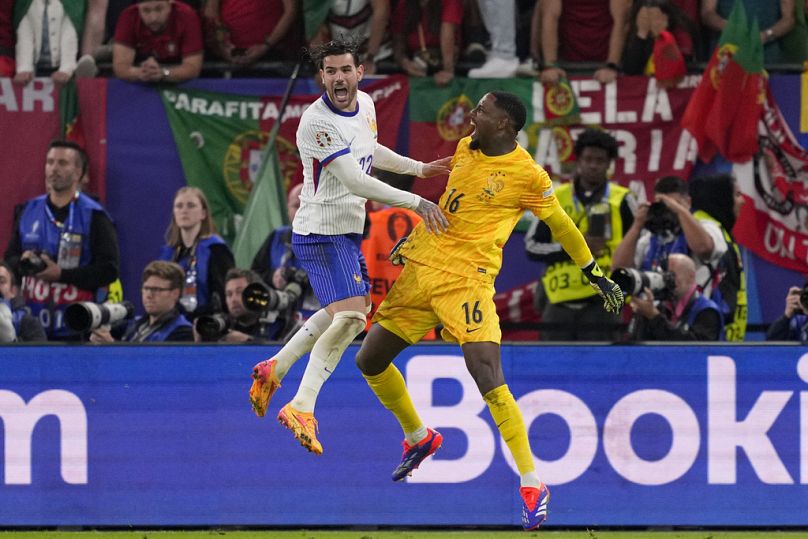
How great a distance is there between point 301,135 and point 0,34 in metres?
5.65

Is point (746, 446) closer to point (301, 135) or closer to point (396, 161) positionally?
point (396, 161)

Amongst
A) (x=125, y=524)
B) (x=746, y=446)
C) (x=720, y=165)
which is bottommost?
(x=125, y=524)

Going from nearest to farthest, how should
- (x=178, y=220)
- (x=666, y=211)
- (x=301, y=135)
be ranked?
(x=301, y=135) → (x=666, y=211) → (x=178, y=220)

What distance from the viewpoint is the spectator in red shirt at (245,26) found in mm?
12398

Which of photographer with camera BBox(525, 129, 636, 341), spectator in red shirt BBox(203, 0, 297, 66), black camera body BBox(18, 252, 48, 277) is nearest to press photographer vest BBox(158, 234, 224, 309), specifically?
black camera body BBox(18, 252, 48, 277)

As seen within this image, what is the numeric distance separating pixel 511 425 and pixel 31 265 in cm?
368

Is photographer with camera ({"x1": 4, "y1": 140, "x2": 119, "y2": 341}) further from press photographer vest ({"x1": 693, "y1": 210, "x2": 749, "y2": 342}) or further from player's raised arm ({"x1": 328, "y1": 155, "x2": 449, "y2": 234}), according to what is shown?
press photographer vest ({"x1": 693, "y1": 210, "x2": 749, "y2": 342})

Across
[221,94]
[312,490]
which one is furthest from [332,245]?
[221,94]

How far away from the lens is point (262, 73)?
12.6 metres

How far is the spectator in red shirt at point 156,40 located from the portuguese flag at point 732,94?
3998 millimetres

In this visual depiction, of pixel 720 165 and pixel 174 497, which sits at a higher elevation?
pixel 720 165

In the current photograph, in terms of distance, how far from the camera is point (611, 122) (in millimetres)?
12062

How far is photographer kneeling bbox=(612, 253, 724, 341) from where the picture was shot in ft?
31.0

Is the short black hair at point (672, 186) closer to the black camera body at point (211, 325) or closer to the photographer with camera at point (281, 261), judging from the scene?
the photographer with camera at point (281, 261)
